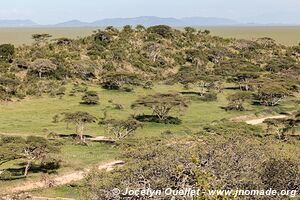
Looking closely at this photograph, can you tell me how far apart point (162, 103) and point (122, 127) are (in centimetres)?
899

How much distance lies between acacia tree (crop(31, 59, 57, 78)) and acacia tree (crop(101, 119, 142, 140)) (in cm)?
2911

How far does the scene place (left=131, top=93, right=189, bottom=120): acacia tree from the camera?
170ft

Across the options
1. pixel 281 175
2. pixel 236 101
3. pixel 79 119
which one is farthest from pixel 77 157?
pixel 236 101

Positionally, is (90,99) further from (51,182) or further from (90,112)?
(51,182)

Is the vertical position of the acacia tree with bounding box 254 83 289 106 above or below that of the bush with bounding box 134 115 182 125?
above

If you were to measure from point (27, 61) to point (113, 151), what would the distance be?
39.5 meters

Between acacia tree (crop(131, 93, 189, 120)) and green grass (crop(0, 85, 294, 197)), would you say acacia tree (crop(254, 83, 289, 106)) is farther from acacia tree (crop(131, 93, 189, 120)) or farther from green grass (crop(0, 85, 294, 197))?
acacia tree (crop(131, 93, 189, 120))

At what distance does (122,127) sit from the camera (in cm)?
4400

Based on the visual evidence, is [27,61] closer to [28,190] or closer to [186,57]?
[186,57]

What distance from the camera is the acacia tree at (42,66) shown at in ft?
232

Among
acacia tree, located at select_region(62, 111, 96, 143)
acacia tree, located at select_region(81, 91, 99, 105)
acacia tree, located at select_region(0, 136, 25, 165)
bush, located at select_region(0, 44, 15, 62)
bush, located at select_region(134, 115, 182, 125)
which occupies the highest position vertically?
bush, located at select_region(0, 44, 15, 62)

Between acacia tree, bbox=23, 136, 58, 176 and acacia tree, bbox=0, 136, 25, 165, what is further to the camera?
acacia tree, bbox=23, 136, 58, 176

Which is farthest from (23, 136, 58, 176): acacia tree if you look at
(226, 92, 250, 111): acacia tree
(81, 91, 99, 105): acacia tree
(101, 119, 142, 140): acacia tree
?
(226, 92, 250, 111): acacia tree

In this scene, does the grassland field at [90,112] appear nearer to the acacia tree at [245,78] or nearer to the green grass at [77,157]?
the green grass at [77,157]
